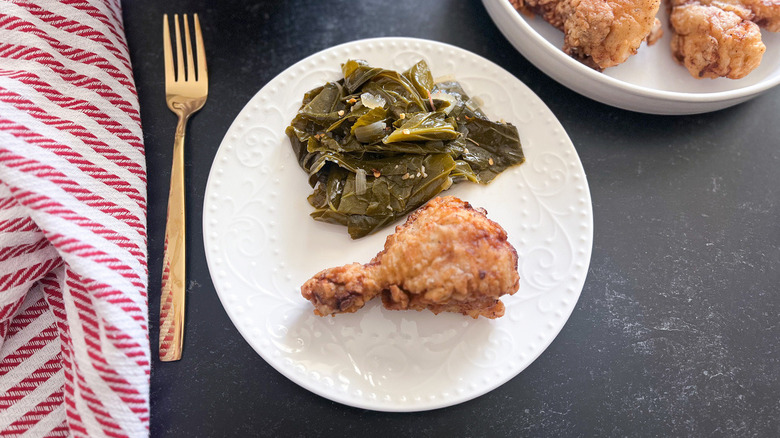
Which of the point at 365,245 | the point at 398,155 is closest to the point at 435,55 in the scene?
the point at 398,155

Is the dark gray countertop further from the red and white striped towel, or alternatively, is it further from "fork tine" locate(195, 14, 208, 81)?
the red and white striped towel

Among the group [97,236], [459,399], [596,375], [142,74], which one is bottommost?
[596,375]

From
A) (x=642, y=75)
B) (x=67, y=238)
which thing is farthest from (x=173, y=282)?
(x=642, y=75)

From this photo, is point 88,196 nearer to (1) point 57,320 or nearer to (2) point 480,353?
(1) point 57,320

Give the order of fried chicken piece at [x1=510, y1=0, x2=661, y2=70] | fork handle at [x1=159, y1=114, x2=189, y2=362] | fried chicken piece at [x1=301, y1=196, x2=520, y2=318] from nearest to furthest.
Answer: fried chicken piece at [x1=301, y1=196, x2=520, y2=318], fork handle at [x1=159, y1=114, x2=189, y2=362], fried chicken piece at [x1=510, y1=0, x2=661, y2=70]

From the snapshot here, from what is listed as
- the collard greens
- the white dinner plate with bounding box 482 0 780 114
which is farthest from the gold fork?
the white dinner plate with bounding box 482 0 780 114

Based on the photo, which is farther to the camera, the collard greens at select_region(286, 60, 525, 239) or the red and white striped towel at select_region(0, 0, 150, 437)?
the collard greens at select_region(286, 60, 525, 239)

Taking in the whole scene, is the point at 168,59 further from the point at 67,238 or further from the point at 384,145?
the point at 384,145
